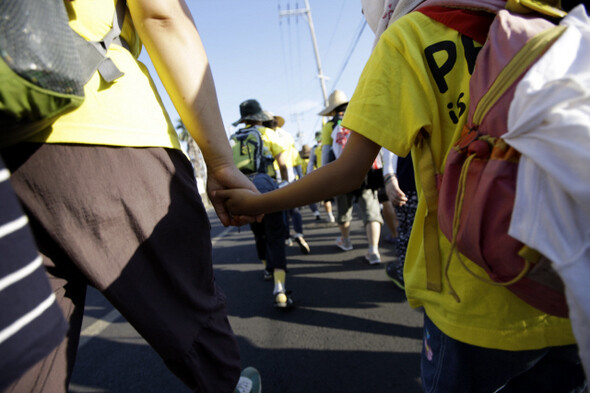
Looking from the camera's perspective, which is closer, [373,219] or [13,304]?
[13,304]

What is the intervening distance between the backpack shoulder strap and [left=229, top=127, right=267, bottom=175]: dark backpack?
213cm

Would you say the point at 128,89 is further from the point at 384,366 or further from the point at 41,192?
A: the point at 384,366

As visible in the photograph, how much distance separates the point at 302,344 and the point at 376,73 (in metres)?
2.04

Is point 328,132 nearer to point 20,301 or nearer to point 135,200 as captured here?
point 135,200

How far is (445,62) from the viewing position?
→ 736mm

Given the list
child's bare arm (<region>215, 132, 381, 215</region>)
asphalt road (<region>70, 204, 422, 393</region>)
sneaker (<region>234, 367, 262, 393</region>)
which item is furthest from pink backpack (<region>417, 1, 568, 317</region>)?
asphalt road (<region>70, 204, 422, 393</region>)

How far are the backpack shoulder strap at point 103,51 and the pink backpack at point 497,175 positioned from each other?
2.68 feet

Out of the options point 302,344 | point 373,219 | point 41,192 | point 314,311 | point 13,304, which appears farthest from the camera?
point 373,219

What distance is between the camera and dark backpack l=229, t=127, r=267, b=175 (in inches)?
118

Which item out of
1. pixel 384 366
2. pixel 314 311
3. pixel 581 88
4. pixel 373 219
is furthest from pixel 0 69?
pixel 373 219

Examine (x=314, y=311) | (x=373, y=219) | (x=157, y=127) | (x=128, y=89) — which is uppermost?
(x=128, y=89)

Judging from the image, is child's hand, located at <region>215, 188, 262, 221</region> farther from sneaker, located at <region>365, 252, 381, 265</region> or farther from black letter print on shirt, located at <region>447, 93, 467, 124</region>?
sneaker, located at <region>365, 252, 381, 265</region>

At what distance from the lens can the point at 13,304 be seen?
1.31 ft

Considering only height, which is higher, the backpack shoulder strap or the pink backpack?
the backpack shoulder strap
